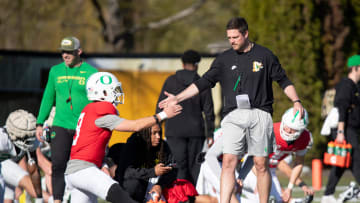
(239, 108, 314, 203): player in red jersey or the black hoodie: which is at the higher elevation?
the black hoodie

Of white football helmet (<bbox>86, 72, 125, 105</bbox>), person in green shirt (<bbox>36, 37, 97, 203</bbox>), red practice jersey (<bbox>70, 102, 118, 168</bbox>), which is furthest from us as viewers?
person in green shirt (<bbox>36, 37, 97, 203</bbox>)

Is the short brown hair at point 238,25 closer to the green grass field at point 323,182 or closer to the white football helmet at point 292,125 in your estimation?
the white football helmet at point 292,125

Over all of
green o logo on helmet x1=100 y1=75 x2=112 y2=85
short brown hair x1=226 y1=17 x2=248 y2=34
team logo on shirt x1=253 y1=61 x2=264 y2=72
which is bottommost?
green o logo on helmet x1=100 y1=75 x2=112 y2=85

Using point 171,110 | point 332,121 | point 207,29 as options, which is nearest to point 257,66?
point 171,110

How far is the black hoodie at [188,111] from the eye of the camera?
380 inches

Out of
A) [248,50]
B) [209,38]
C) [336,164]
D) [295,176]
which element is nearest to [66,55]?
[248,50]

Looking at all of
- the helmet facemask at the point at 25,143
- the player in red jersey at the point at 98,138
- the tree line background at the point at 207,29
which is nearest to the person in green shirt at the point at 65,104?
the helmet facemask at the point at 25,143

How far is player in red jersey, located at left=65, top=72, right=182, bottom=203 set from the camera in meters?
6.32


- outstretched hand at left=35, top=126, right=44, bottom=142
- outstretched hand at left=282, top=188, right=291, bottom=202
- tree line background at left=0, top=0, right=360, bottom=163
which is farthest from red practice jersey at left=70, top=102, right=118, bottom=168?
tree line background at left=0, top=0, right=360, bottom=163

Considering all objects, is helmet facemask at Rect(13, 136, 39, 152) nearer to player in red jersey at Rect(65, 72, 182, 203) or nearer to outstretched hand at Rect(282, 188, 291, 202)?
player in red jersey at Rect(65, 72, 182, 203)

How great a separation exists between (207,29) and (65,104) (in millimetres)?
27599

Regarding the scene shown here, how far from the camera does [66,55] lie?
855 centimetres

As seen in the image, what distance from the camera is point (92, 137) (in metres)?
6.53

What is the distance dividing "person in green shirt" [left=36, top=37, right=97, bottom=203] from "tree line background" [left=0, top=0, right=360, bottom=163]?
7.21 meters
